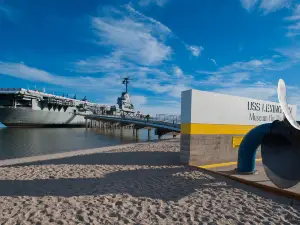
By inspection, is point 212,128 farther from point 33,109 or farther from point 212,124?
point 33,109

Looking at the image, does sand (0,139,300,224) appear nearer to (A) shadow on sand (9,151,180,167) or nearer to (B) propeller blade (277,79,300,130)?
(B) propeller blade (277,79,300,130)

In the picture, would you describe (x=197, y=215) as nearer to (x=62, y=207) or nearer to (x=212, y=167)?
(x=62, y=207)

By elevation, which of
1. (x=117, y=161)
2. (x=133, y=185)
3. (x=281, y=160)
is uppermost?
(x=281, y=160)

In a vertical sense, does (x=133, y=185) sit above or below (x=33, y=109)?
below

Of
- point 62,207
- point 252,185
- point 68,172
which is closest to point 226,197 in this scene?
point 252,185

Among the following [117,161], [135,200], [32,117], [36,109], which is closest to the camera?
[135,200]

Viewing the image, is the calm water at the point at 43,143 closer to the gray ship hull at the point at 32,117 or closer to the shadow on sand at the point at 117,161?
the shadow on sand at the point at 117,161

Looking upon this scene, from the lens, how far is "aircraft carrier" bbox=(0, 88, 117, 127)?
49.5 m

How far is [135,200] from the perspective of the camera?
14.4 ft

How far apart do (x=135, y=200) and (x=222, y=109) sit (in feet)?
19.0

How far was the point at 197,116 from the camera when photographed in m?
7.95

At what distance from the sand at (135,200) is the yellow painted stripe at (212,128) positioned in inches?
72.3

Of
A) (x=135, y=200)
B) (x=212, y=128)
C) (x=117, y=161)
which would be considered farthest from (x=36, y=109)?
(x=135, y=200)

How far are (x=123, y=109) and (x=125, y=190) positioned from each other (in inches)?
2872
